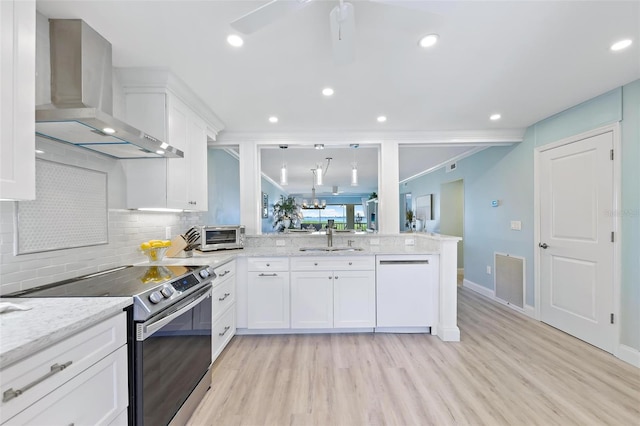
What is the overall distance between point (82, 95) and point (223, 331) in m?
2.09

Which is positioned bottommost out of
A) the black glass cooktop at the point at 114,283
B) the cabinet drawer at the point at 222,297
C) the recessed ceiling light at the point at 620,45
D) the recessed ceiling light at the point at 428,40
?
the cabinet drawer at the point at 222,297

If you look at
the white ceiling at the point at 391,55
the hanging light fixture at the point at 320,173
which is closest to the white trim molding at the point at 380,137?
the white ceiling at the point at 391,55

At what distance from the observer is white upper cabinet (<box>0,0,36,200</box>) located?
40.2 inches

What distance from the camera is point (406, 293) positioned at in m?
2.86

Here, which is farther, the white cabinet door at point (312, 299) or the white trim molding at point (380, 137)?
the white trim molding at point (380, 137)

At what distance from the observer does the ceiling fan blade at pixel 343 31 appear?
1236mm

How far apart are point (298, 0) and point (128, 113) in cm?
176

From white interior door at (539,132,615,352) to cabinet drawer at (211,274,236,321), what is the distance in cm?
364

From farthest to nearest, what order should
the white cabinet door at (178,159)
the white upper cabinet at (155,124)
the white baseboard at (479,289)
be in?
the white baseboard at (479,289) → the white cabinet door at (178,159) → the white upper cabinet at (155,124)

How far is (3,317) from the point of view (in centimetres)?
101

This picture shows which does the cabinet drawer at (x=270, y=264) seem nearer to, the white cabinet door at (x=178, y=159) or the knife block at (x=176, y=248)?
the knife block at (x=176, y=248)

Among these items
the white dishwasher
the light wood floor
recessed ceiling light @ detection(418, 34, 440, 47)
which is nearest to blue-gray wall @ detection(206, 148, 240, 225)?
the light wood floor

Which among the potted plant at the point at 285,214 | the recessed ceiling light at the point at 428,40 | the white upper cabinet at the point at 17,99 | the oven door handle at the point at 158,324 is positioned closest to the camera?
the white upper cabinet at the point at 17,99

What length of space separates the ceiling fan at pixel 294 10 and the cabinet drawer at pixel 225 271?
184 cm
